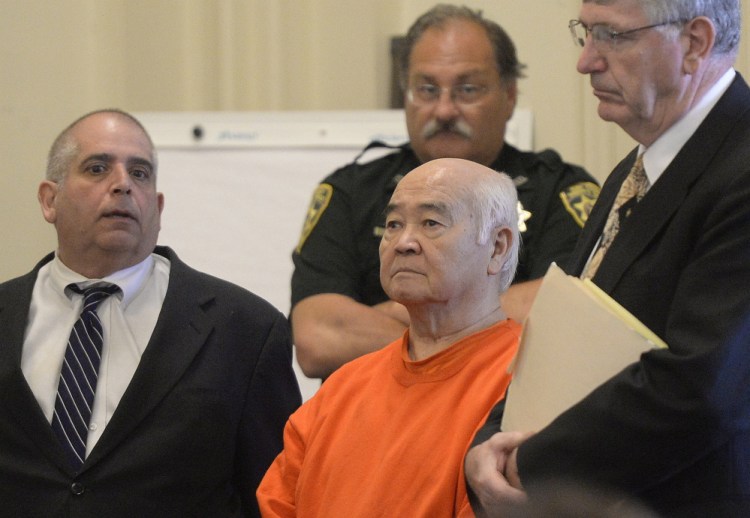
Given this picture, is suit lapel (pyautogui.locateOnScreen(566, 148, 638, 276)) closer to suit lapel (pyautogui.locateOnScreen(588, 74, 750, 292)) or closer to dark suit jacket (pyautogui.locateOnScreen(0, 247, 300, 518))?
suit lapel (pyautogui.locateOnScreen(588, 74, 750, 292))

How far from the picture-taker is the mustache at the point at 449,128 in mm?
3406

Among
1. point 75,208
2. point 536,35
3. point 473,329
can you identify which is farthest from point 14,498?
point 536,35

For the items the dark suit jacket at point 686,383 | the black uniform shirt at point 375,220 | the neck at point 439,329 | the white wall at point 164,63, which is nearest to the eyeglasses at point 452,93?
the black uniform shirt at point 375,220

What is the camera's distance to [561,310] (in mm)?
2055

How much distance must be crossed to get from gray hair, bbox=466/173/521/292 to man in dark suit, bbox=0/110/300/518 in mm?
849

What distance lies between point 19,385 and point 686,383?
169cm

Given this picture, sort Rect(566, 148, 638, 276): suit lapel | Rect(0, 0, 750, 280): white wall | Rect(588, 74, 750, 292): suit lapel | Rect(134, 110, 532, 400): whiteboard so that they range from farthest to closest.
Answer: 1. Rect(0, 0, 750, 280): white wall
2. Rect(134, 110, 532, 400): whiteboard
3. Rect(566, 148, 638, 276): suit lapel
4. Rect(588, 74, 750, 292): suit lapel

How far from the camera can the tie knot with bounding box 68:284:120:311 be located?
3.15 metres

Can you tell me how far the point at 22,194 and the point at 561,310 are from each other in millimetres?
3293

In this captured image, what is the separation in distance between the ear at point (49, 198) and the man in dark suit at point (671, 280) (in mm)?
1585

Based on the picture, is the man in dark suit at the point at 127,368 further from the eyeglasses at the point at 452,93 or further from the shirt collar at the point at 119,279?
the eyeglasses at the point at 452,93

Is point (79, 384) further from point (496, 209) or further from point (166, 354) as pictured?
point (496, 209)

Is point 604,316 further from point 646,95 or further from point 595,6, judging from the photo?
point 595,6

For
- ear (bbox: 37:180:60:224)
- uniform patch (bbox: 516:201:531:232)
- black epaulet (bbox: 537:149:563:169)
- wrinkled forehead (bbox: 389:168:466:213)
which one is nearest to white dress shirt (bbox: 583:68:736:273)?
wrinkled forehead (bbox: 389:168:466:213)
